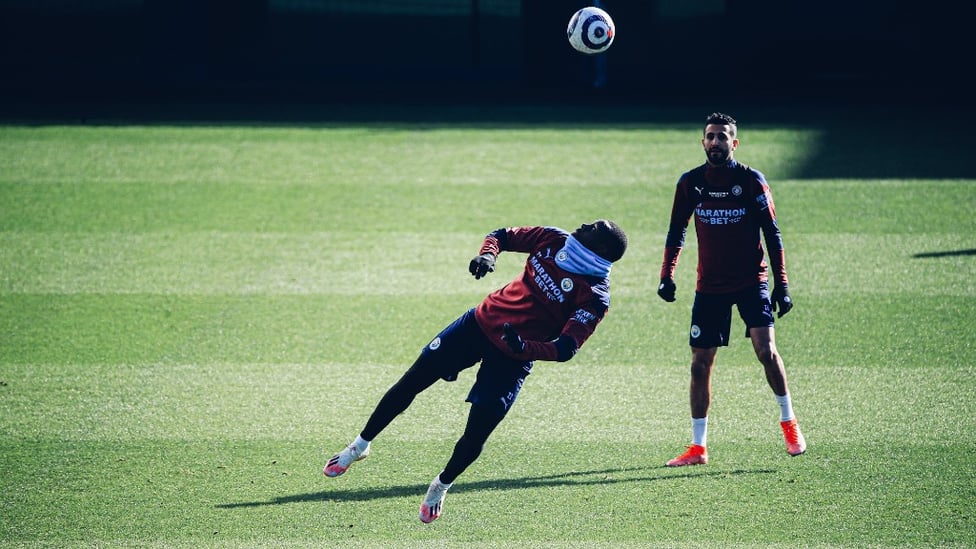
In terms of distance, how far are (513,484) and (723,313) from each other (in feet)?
5.83

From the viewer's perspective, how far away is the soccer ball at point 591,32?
938 cm

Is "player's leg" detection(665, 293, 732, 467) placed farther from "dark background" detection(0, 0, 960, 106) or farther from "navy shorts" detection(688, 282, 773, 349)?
"dark background" detection(0, 0, 960, 106)

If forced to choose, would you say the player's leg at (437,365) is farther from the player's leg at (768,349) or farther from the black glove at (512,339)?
the player's leg at (768,349)

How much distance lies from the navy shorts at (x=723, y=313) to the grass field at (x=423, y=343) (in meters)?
0.83

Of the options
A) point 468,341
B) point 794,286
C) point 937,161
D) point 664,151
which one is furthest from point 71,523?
point 937,161

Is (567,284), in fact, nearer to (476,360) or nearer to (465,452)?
(476,360)

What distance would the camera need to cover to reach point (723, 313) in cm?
733

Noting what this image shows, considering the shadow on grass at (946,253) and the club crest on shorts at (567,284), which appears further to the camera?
the shadow on grass at (946,253)

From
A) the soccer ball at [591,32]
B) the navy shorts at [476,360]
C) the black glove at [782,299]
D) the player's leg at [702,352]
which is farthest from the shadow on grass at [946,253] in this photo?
the navy shorts at [476,360]

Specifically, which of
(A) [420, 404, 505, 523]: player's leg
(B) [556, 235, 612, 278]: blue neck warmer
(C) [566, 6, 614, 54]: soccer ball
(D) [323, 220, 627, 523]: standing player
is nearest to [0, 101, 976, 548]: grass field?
(A) [420, 404, 505, 523]: player's leg

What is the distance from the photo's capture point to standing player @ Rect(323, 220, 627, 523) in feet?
21.1

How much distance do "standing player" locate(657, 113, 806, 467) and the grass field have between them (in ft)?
1.33

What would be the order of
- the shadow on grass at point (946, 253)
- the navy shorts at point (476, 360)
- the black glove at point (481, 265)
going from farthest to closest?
the shadow on grass at point (946, 253) → the navy shorts at point (476, 360) → the black glove at point (481, 265)

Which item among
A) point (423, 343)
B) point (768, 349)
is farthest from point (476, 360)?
point (423, 343)
